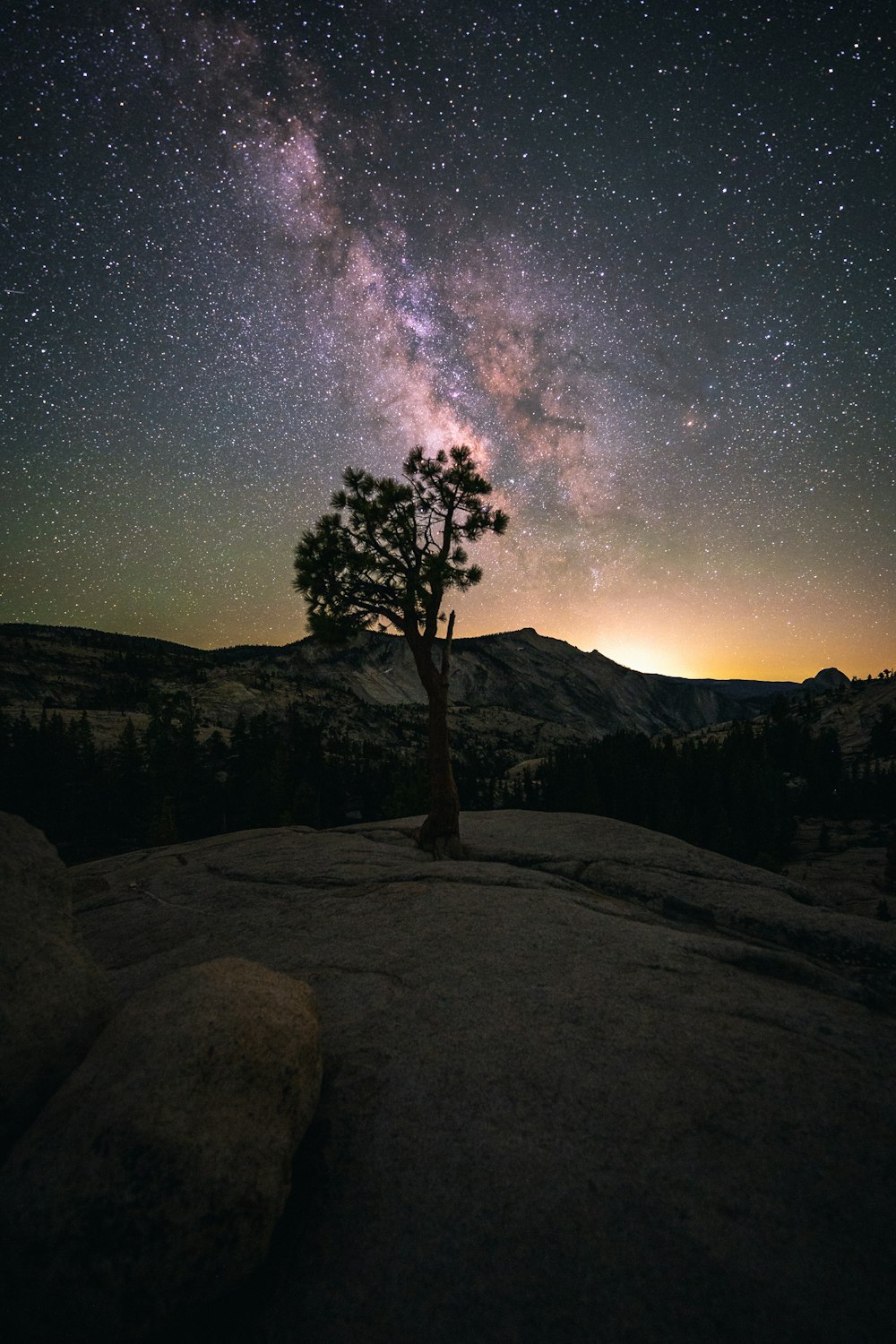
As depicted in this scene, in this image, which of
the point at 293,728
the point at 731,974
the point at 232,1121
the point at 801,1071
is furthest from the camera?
the point at 293,728

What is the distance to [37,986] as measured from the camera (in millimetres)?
3975

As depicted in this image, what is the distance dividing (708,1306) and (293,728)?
7217 cm

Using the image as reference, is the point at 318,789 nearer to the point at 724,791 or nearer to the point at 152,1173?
the point at 724,791

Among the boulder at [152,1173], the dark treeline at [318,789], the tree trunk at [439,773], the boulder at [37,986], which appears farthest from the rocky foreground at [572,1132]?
the dark treeline at [318,789]

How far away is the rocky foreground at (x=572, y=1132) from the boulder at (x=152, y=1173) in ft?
0.18

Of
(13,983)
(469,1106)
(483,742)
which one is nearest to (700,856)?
(469,1106)

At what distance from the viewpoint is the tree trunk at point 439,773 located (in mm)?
14000

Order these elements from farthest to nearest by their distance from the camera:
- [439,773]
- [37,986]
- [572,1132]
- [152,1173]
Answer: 1. [439,773]
2. [37,986]
3. [572,1132]
4. [152,1173]

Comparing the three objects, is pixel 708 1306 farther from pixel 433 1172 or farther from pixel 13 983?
pixel 13 983

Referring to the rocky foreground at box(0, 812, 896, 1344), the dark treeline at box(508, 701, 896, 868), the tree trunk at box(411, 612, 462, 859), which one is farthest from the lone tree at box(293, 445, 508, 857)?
the dark treeline at box(508, 701, 896, 868)

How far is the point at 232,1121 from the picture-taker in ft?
10.4

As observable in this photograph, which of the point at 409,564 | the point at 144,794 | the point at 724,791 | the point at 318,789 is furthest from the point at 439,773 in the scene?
the point at 724,791

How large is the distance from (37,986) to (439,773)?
1099 centimetres

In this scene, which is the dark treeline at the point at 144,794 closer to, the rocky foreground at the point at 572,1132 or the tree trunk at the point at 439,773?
the tree trunk at the point at 439,773
